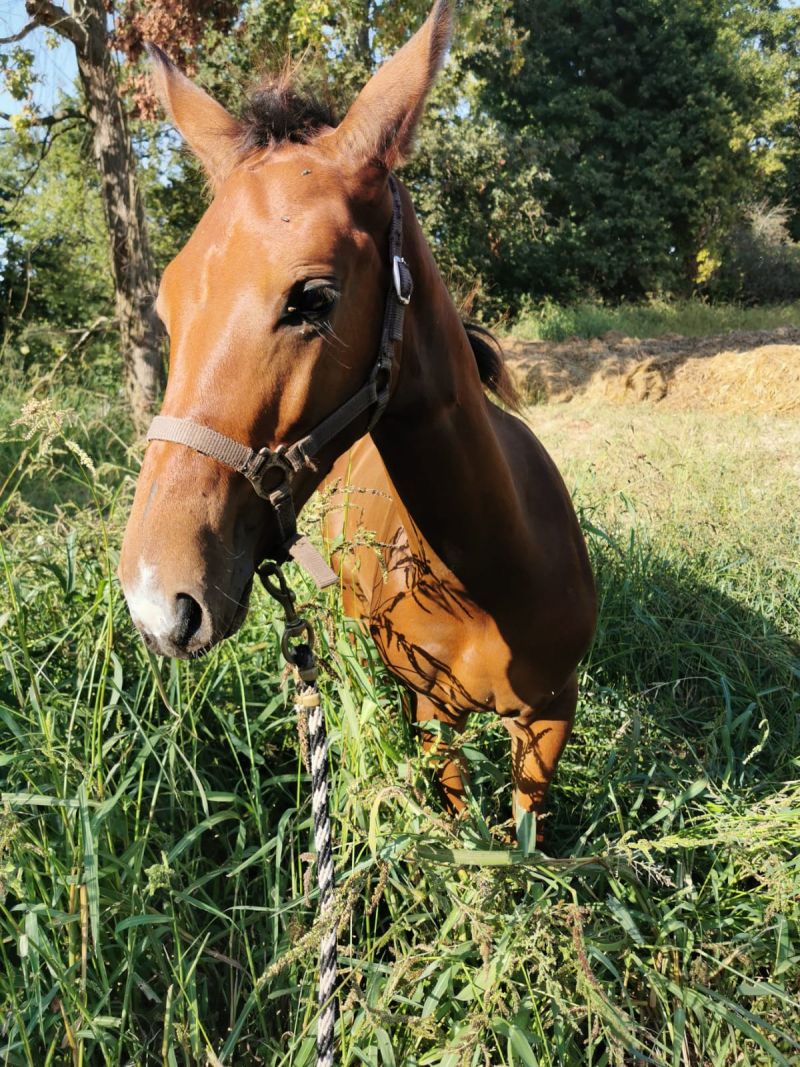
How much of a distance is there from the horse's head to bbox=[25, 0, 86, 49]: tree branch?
17.4 feet

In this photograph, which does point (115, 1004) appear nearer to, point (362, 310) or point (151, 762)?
point (151, 762)

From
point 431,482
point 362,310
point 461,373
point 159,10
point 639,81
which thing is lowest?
point 431,482

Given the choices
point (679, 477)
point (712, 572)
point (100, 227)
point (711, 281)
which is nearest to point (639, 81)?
point (711, 281)

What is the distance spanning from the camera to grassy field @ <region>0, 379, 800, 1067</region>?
155cm

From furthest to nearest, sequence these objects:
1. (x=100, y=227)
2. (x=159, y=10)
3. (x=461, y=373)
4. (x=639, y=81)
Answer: (x=639, y=81) < (x=100, y=227) < (x=159, y=10) < (x=461, y=373)

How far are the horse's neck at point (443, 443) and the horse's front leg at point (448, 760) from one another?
59cm

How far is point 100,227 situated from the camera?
43.2 feet

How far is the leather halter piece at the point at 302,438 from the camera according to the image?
3.81 ft

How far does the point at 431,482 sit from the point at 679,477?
11.6 feet

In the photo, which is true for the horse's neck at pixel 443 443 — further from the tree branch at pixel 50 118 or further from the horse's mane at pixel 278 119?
the tree branch at pixel 50 118

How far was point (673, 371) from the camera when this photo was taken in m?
9.23

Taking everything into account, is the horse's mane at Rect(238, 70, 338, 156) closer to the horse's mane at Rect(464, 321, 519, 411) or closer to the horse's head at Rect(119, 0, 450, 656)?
the horse's head at Rect(119, 0, 450, 656)

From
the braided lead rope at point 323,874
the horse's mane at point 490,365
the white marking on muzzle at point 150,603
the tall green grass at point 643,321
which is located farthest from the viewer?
the tall green grass at point 643,321

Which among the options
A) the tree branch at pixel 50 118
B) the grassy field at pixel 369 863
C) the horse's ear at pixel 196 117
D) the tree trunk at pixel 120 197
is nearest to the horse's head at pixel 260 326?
the horse's ear at pixel 196 117
